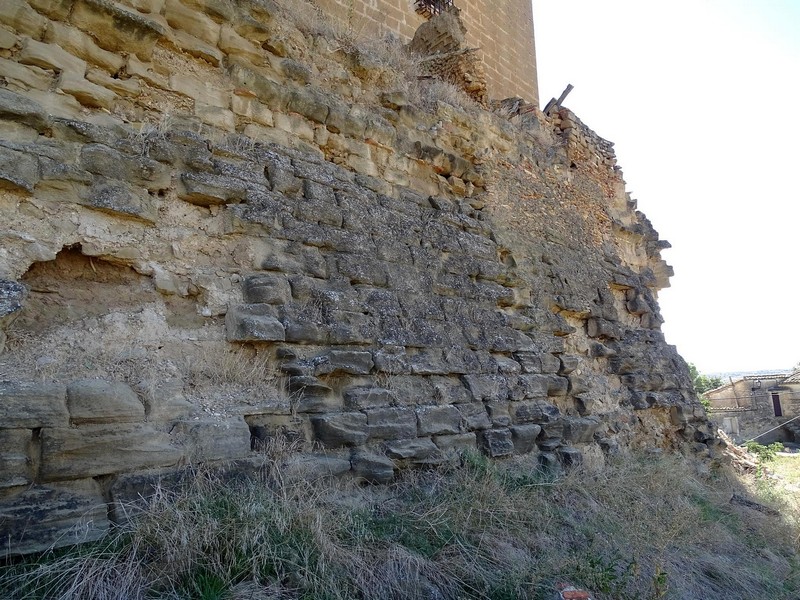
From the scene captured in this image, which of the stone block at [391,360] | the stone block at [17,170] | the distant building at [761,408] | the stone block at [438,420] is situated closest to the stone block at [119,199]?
the stone block at [17,170]

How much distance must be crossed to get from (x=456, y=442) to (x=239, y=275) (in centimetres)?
186

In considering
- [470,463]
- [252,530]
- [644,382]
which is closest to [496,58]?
[644,382]

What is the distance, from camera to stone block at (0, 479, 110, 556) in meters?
2.25

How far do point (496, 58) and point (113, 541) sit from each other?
990 cm

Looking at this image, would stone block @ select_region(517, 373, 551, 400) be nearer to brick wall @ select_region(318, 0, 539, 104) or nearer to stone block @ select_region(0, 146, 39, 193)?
stone block @ select_region(0, 146, 39, 193)

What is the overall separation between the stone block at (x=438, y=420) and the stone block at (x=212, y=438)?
4.21ft

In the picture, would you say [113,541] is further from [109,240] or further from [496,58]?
[496,58]

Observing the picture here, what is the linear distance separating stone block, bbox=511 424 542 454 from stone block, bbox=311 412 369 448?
5.04ft

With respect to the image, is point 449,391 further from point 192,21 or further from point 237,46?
point 192,21

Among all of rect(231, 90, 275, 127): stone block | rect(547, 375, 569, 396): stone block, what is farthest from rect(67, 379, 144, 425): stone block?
rect(547, 375, 569, 396): stone block

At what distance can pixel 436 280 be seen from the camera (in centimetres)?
475

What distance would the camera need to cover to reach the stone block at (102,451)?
2.46 m

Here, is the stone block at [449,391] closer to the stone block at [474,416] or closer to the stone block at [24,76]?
the stone block at [474,416]

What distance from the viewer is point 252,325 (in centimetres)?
342
